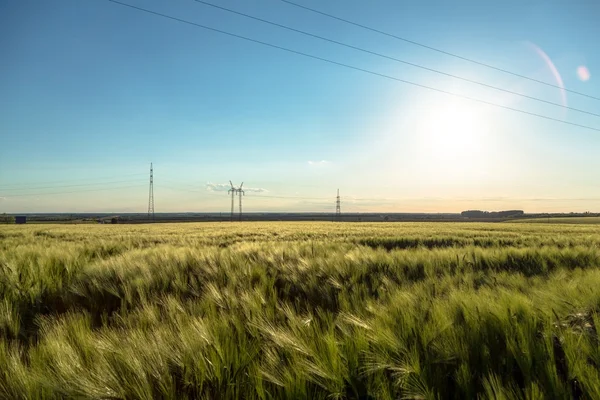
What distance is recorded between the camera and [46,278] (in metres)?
3.79

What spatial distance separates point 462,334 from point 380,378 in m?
0.59

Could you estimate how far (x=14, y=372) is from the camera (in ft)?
4.35

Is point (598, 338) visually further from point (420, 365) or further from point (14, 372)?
point (14, 372)

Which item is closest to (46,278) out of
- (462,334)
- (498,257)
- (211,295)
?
(211,295)

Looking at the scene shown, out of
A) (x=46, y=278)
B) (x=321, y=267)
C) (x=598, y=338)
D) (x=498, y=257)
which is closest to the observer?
(x=598, y=338)

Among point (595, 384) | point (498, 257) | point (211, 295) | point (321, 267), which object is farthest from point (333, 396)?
point (498, 257)

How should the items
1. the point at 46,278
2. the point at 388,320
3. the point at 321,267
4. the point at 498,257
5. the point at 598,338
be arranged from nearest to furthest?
1. the point at 598,338
2. the point at 388,320
3. the point at 46,278
4. the point at 321,267
5. the point at 498,257

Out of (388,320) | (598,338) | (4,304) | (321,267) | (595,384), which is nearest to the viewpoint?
(595,384)

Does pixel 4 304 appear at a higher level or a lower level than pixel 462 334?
lower

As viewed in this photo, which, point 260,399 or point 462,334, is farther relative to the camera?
point 462,334

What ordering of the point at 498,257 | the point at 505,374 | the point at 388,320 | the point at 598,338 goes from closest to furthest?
the point at 505,374
the point at 598,338
the point at 388,320
the point at 498,257

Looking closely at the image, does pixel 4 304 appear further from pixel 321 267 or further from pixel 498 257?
pixel 498 257

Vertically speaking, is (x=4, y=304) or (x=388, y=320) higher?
(x=388, y=320)

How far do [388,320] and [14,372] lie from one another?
5.99 ft
